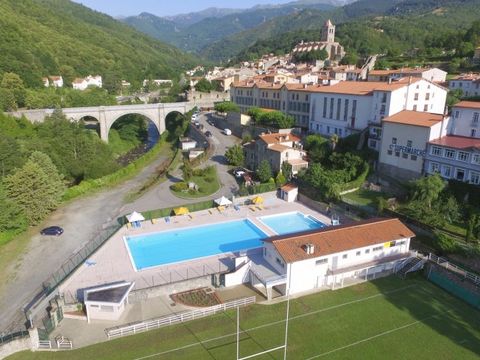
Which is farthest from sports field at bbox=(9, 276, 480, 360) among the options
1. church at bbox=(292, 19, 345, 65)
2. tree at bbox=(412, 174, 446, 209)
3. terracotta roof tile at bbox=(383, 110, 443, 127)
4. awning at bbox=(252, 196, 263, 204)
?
church at bbox=(292, 19, 345, 65)

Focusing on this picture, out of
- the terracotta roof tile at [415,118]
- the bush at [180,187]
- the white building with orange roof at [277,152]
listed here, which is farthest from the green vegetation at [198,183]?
the terracotta roof tile at [415,118]

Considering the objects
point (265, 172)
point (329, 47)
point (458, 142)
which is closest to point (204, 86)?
point (265, 172)

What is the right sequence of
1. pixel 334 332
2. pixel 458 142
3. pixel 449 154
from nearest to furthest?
1. pixel 334 332
2. pixel 449 154
3. pixel 458 142

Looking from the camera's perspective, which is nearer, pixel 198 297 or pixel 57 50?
pixel 198 297

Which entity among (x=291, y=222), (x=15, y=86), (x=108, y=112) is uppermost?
(x=15, y=86)

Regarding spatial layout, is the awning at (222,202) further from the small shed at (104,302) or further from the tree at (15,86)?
the tree at (15,86)

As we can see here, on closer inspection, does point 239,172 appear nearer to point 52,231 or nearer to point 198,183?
point 198,183

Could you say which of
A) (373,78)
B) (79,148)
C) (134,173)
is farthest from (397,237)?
(373,78)
